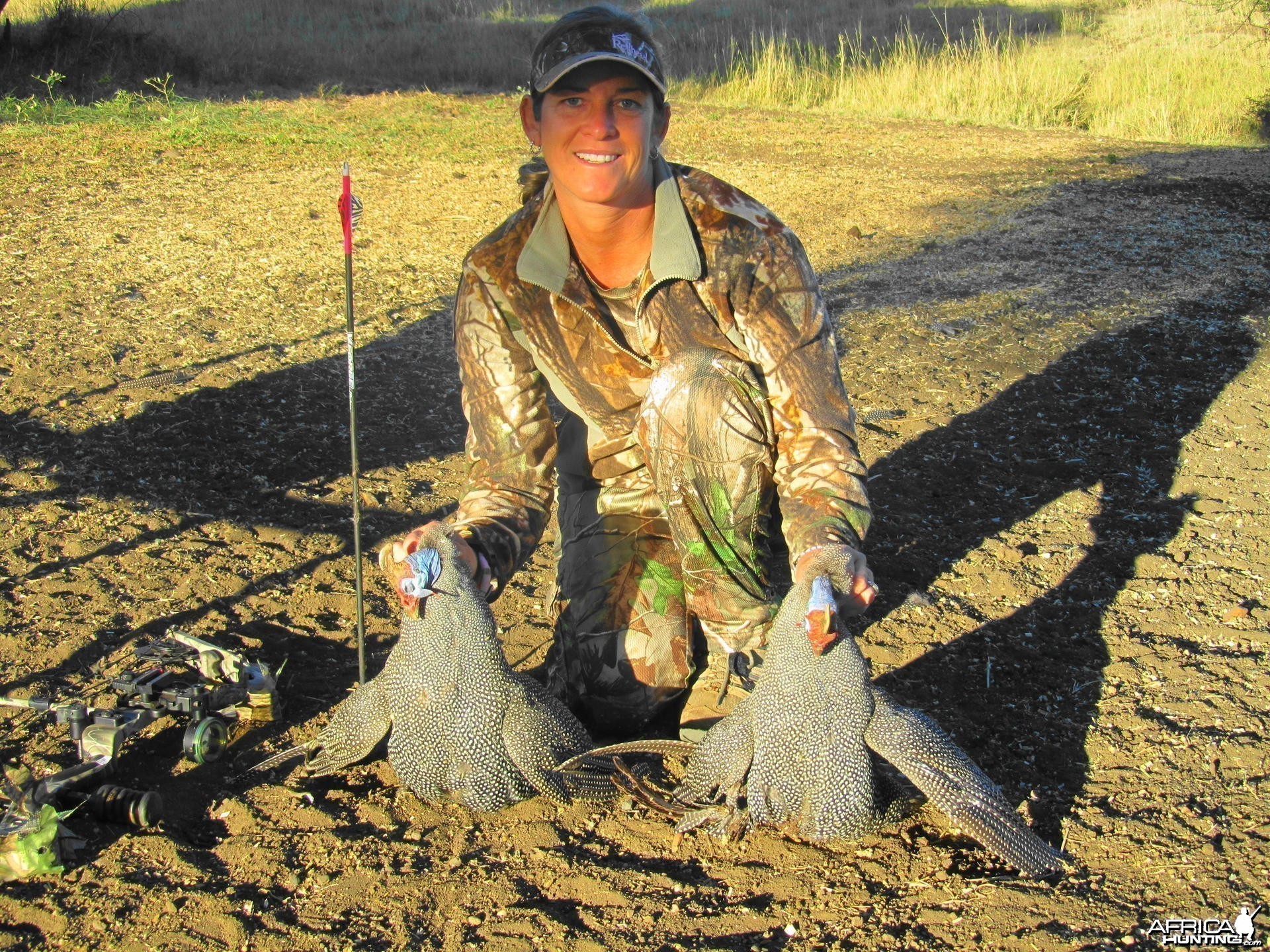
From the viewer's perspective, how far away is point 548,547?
356 cm

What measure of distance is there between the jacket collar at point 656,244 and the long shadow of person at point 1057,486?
118cm

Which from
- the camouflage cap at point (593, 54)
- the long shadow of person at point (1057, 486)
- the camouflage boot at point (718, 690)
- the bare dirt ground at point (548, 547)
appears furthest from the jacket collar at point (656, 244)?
the long shadow of person at point (1057, 486)

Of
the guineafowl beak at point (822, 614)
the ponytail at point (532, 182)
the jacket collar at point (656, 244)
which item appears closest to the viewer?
the guineafowl beak at point (822, 614)

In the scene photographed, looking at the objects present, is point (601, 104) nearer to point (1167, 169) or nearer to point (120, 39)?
point (1167, 169)

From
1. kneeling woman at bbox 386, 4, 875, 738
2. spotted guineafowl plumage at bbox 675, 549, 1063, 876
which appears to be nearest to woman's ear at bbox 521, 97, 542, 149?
kneeling woman at bbox 386, 4, 875, 738

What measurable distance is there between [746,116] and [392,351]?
5.90 meters

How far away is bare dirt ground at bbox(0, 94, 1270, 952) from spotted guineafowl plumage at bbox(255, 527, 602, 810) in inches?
4.0

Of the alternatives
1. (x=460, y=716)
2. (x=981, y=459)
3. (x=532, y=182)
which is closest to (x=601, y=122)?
(x=532, y=182)

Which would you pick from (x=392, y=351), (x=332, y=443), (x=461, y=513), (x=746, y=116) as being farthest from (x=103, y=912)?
(x=746, y=116)

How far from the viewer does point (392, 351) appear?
4.80m

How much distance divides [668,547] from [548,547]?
78cm

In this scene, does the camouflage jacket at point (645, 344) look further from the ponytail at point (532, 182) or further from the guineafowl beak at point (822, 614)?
the guineafowl beak at point (822, 614)

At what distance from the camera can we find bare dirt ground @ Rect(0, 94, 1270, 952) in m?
2.09

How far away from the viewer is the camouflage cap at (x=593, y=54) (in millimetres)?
2324
